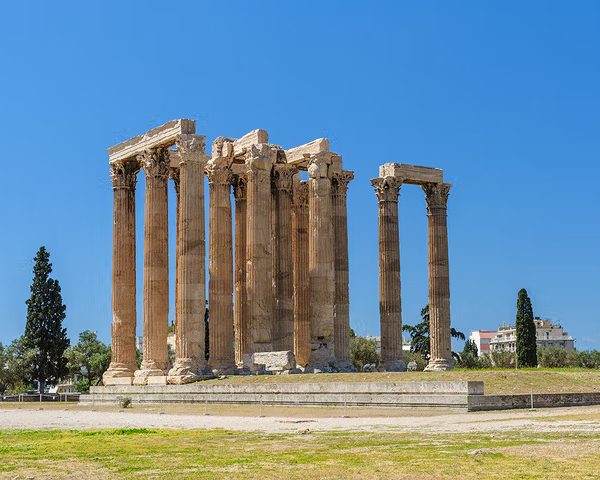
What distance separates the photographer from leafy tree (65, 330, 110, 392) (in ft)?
312

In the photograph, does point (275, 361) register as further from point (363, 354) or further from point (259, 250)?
point (363, 354)

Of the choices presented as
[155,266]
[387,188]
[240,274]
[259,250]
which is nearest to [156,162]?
[155,266]

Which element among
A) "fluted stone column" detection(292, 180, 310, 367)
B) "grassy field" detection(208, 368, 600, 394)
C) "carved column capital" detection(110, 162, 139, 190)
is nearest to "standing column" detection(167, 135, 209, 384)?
"fluted stone column" detection(292, 180, 310, 367)

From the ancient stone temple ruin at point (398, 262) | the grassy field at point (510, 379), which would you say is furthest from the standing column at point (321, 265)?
the grassy field at point (510, 379)

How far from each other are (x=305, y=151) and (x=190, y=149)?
7399 millimetres

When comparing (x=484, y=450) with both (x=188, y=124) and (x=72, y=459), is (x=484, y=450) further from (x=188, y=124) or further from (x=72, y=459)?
(x=188, y=124)

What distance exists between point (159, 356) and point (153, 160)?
453 inches

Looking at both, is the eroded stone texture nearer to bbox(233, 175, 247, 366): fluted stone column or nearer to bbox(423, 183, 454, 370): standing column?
bbox(233, 175, 247, 366): fluted stone column

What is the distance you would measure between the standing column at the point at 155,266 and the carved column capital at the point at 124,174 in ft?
11.6

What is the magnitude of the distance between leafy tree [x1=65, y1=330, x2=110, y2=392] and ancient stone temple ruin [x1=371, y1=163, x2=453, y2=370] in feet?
133

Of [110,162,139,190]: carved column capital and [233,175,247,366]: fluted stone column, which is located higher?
[110,162,139,190]: carved column capital

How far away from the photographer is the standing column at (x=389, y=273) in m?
62.5

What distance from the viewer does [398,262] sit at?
64.1 meters

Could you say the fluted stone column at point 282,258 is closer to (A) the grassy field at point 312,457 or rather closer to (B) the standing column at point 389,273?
(B) the standing column at point 389,273
